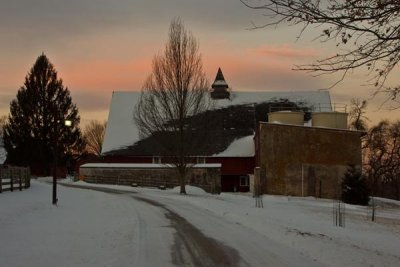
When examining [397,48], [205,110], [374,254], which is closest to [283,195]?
[205,110]

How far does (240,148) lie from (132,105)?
16356 mm

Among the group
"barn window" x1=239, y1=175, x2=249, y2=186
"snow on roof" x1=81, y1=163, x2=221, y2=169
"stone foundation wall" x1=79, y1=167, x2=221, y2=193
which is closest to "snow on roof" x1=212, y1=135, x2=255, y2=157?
"barn window" x1=239, y1=175, x2=249, y2=186

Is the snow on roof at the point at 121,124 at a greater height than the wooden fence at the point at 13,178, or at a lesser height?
greater

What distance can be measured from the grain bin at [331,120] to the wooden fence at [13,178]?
2852 centimetres

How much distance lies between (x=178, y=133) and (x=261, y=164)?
28.9ft

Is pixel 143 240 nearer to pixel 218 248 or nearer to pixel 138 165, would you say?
pixel 218 248

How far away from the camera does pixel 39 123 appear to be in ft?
238

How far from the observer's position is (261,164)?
45812 millimetres

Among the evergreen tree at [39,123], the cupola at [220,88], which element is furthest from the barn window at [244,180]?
the evergreen tree at [39,123]

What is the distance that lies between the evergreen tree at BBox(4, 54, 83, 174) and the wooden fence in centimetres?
3805

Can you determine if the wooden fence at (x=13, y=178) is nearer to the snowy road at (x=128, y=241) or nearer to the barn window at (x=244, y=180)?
the snowy road at (x=128, y=241)

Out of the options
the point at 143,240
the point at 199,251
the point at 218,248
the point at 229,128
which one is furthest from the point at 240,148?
the point at 199,251

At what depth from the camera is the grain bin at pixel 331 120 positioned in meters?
50.5

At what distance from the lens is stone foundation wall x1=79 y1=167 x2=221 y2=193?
53.6 metres
